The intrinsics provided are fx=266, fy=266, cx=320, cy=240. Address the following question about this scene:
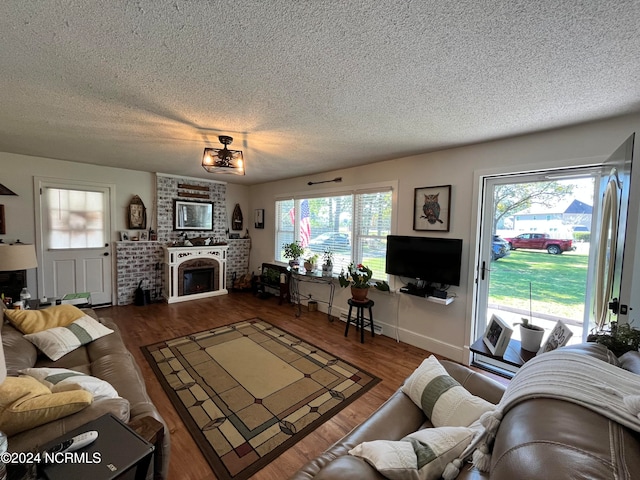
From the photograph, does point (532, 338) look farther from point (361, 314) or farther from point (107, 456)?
point (107, 456)

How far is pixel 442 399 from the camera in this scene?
1.39 meters

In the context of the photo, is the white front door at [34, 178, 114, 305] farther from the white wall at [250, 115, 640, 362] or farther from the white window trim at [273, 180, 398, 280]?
the white wall at [250, 115, 640, 362]

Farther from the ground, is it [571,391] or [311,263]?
[571,391]

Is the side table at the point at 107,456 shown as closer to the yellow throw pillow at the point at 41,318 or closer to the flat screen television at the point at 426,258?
the yellow throw pillow at the point at 41,318

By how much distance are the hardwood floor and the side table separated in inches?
29.1

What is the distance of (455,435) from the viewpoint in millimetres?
1065

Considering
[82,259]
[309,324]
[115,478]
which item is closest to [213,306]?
[309,324]

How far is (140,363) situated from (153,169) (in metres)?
3.19

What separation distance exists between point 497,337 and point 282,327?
103 inches

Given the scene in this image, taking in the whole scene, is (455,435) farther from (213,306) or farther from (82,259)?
(82,259)

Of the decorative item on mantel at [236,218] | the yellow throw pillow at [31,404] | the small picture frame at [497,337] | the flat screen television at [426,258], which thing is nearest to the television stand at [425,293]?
the flat screen television at [426,258]

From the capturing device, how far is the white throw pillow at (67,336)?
2029 millimetres

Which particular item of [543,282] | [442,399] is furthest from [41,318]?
[543,282]

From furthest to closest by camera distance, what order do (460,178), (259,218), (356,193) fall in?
1. (259,218)
2. (356,193)
3. (460,178)
